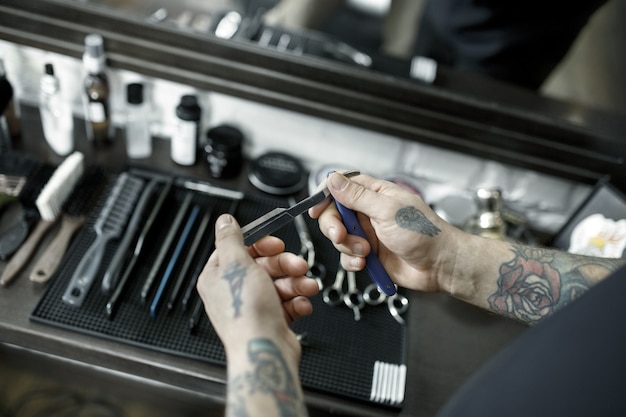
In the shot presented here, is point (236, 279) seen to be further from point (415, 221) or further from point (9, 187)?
point (9, 187)

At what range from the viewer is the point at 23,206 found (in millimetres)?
929

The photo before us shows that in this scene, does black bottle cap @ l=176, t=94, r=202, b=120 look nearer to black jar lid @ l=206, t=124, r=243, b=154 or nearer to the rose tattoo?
black jar lid @ l=206, t=124, r=243, b=154

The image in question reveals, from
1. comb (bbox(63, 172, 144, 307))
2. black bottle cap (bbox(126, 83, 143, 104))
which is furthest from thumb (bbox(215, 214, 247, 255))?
black bottle cap (bbox(126, 83, 143, 104))

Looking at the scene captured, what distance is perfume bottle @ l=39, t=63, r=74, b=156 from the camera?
0.97 metres

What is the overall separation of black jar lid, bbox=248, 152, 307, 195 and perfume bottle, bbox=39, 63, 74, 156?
33 centimetres

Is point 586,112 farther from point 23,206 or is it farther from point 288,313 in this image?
point 23,206

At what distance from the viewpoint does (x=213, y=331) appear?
83 centimetres

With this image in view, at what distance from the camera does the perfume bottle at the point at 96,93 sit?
0.94 metres

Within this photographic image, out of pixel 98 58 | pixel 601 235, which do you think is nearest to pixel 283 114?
pixel 98 58

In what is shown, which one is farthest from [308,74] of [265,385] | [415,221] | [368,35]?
[265,385]

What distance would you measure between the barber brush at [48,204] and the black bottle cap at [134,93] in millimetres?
131

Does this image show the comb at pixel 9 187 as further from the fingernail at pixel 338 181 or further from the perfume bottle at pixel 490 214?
the perfume bottle at pixel 490 214

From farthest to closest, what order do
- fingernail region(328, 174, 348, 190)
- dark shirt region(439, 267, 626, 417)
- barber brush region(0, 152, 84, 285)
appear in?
1. barber brush region(0, 152, 84, 285)
2. fingernail region(328, 174, 348, 190)
3. dark shirt region(439, 267, 626, 417)

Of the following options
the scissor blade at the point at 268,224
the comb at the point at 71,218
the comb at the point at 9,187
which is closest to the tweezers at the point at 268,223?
the scissor blade at the point at 268,224
